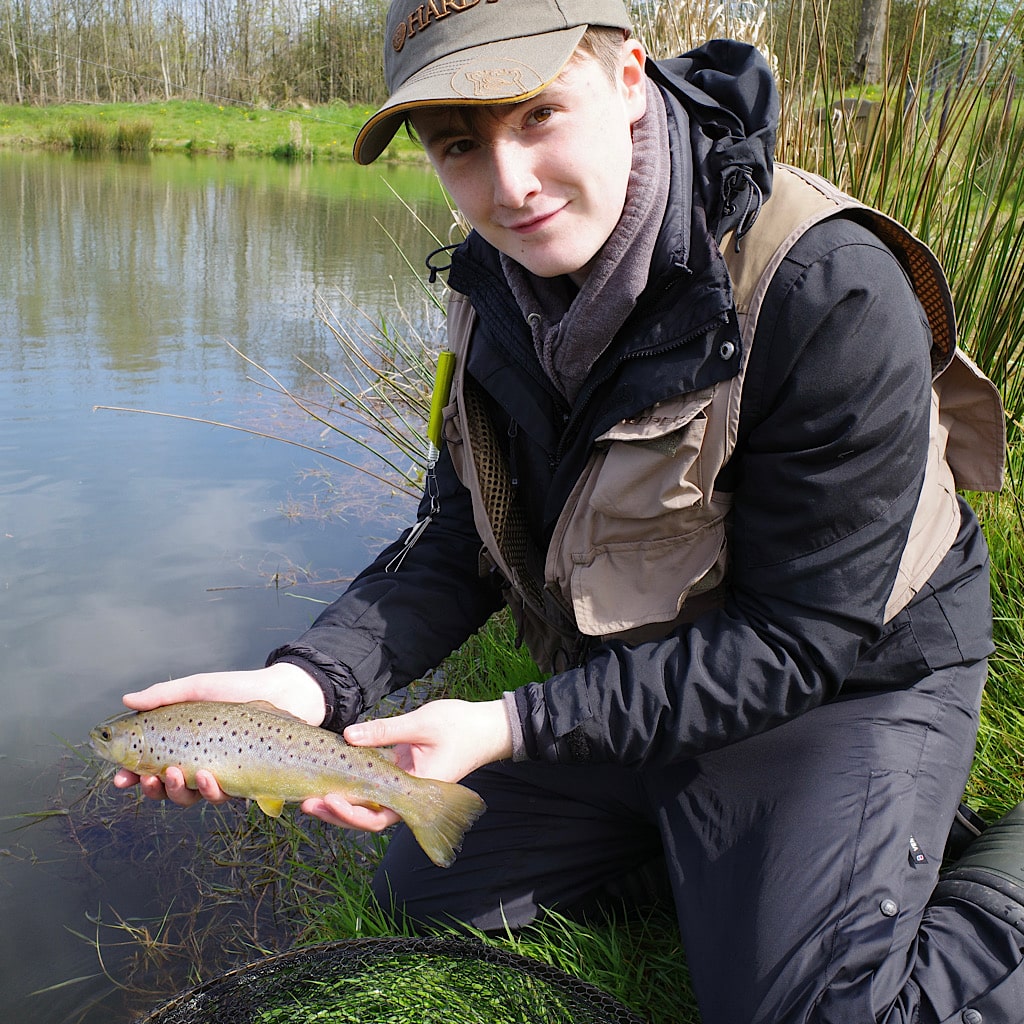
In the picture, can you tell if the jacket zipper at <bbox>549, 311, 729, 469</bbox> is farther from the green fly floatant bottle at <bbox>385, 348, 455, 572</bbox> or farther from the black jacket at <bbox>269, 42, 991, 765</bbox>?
the green fly floatant bottle at <bbox>385, 348, 455, 572</bbox>

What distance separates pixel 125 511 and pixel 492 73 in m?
3.98

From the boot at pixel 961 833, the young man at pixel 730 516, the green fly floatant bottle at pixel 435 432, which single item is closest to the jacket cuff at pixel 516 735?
the young man at pixel 730 516

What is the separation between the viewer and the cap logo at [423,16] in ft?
5.77

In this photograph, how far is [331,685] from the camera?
2.21 m

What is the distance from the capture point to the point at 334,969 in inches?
78.0

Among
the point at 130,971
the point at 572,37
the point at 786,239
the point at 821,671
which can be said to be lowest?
the point at 130,971

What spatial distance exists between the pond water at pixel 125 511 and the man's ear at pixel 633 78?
7.40 feet

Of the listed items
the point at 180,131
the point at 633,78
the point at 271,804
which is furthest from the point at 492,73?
the point at 180,131

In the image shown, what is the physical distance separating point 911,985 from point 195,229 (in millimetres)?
13475

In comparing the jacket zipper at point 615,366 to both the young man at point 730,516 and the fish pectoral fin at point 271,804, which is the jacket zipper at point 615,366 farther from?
the fish pectoral fin at point 271,804

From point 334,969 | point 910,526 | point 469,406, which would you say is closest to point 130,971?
point 334,969

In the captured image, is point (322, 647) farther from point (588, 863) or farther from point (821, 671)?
point (821, 671)

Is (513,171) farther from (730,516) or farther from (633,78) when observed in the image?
(730,516)

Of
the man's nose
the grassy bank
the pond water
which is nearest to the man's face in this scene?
the man's nose
